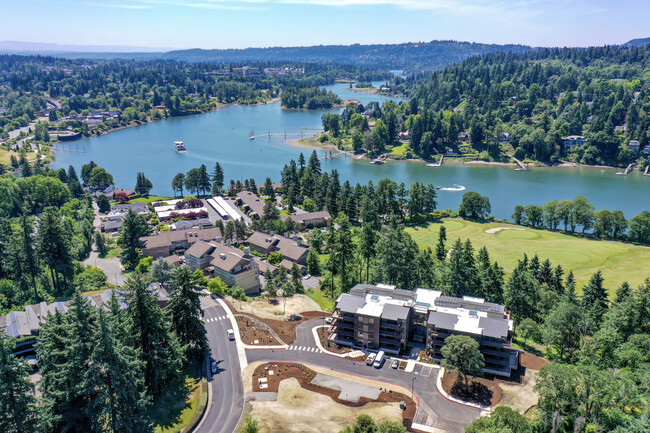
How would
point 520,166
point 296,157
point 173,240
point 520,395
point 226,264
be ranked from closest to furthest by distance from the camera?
point 520,395
point 226,264
point 173,240
point 520,166
point 296,157

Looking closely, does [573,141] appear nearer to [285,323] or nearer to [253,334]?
[285,323]

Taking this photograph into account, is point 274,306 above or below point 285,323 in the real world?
below

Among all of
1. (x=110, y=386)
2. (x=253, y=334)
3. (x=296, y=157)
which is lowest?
(x=253, y=334)

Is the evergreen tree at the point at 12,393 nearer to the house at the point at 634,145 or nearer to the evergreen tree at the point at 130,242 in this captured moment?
the evergreen tree at the point at 130,242

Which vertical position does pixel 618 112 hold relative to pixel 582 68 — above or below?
below

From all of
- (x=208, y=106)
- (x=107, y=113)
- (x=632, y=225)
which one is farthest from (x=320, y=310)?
(x=208, y=106)

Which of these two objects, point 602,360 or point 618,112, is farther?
point 618,112

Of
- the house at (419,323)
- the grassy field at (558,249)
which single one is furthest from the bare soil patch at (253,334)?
the grassy field at (558,249)

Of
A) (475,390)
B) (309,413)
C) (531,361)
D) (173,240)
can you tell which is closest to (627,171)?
(531,361)

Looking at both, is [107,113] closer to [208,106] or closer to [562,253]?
[208,106]
